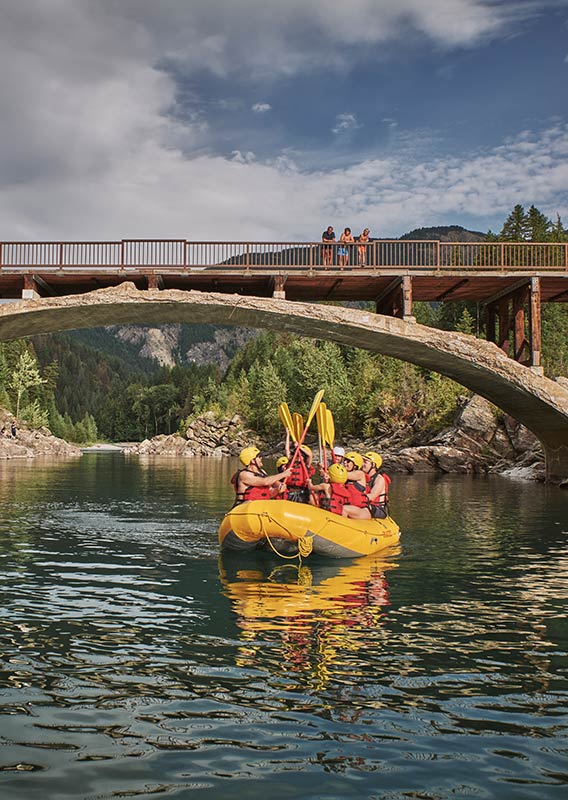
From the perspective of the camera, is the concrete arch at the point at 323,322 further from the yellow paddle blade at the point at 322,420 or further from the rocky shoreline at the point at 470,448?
the yellow paddle blade at the point at 322,420

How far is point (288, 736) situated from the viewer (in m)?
4.84

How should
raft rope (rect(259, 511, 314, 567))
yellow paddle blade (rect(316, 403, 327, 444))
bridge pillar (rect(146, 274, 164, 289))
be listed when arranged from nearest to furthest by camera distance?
raft rope (rect(259, 511, 314, 567)) → yellow paddle blade (rect(316, 403, 327, 444)) → bridge pillar (rect(146, 274, 164, 289))

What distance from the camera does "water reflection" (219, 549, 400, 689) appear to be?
6531 millimetres

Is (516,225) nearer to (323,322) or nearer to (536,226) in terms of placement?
(536,226)

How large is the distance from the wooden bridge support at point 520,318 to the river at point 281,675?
13829mm

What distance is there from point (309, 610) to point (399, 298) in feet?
64.3

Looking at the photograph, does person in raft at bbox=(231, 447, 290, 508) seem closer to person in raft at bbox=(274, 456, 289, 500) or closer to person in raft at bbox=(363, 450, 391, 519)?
person in raft at bbox=(274, 456, 289, 500)

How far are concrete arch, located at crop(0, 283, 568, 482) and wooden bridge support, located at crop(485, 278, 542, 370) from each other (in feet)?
3.55

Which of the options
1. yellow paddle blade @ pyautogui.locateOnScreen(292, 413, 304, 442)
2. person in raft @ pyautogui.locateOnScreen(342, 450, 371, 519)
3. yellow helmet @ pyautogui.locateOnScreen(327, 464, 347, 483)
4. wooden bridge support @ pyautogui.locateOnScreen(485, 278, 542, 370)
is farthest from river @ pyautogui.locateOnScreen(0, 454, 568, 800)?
wooden bridge support @ pyautogui.locateOnScreen(485, 278, 542, 370)

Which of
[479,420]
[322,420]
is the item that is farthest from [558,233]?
[322,420]

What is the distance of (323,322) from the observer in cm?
2580

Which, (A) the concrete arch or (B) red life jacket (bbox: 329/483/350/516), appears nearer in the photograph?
(B) red life jacket (bbox: 329/483/350/516)

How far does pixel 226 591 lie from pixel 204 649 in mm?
2934

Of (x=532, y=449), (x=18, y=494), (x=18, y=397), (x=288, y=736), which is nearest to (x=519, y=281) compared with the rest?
(x=532, y=449)
